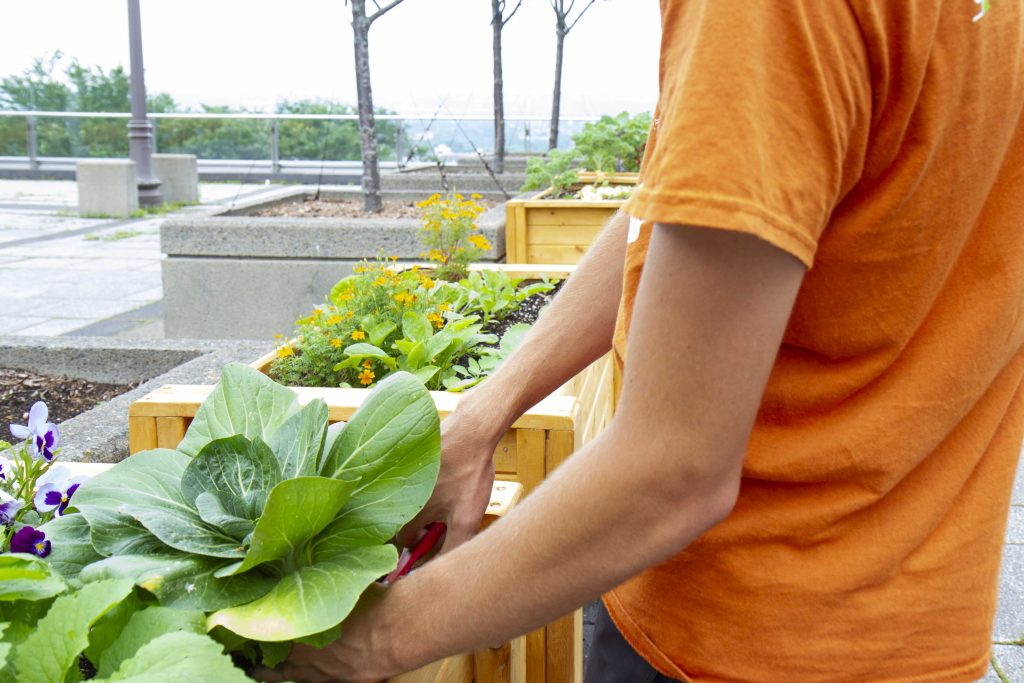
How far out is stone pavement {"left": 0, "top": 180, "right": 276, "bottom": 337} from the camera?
27.3ft

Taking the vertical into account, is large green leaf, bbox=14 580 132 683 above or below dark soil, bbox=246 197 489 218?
below

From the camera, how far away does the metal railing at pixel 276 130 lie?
675 inches

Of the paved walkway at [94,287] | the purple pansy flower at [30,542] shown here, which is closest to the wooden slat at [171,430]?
the purple pansy flower at [30,542]

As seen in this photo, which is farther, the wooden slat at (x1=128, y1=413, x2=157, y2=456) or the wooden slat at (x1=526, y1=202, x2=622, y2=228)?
the wooden slat at (x1=526, y1=202, x2=622, y2=228)

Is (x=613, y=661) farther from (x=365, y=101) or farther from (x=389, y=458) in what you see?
(x=365, y=101)

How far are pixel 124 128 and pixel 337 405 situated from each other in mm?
19545

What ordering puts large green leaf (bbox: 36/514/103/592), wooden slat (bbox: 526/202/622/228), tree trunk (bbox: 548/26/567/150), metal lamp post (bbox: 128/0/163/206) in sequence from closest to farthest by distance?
large green leaf (bbox: 36/514/103/592)
wooden slat (bbox: 526/202/622/228)
metal lamp post (bbox: 128/0/163/206)
tree trunk (bbox: 548/26/567/150)

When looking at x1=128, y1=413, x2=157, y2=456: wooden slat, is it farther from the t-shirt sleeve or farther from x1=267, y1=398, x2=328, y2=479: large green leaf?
the t-shirt sleeve

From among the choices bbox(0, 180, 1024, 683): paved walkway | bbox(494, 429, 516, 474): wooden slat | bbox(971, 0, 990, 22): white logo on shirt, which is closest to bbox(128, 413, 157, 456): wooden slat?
bbox(494, 429, 516, 474): wooden slat

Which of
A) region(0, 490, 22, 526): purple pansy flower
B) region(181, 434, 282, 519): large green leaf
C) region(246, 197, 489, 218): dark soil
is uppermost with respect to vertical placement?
region(246, 197, 489, 218): dark soil

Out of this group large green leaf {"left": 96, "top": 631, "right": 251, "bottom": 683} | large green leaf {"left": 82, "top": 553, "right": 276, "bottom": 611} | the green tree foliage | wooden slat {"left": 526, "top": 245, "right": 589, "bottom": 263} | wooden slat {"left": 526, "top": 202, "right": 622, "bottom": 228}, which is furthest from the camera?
the green tree foliage

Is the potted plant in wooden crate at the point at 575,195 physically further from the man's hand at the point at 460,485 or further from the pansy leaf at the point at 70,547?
the pansy leaf at the point at 70,547

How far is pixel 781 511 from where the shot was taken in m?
1.10

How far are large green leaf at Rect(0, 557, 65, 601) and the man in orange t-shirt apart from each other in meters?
0.30
